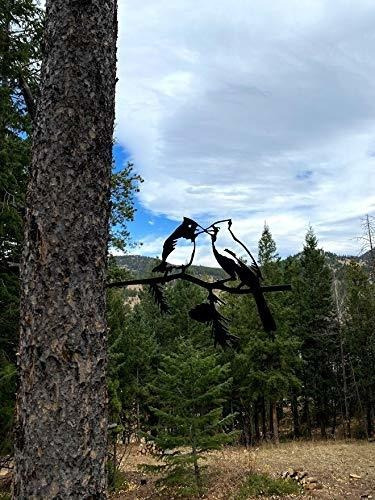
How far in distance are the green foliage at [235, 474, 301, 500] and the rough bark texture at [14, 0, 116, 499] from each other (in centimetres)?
1564

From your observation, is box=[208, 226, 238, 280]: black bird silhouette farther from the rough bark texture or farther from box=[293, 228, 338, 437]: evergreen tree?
box=[293, 228, 338, 437]: evergreen tree

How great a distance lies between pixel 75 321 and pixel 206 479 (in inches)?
708

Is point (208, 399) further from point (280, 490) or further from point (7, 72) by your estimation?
point (7, 72)

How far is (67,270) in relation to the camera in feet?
5.16

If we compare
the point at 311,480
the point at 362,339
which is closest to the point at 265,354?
the point at 362,339

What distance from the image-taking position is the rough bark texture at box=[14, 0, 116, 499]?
149 centimetres

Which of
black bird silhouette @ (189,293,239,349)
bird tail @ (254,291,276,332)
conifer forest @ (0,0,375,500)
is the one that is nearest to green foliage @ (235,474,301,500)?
conifer forest @ (0,0,375,500)

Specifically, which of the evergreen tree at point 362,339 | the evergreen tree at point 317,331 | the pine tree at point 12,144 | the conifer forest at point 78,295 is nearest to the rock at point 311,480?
the conifer forest at point 78,295

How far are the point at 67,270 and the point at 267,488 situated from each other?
16.7 meters

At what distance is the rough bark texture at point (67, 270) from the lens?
1488 mm

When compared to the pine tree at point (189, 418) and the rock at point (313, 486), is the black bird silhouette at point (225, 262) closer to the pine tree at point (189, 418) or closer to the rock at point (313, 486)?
the pine tree at point (189, 418)

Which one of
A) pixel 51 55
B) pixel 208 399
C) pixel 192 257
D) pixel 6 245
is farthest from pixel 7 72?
pixel 208 399

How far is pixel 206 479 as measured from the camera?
17281 mm

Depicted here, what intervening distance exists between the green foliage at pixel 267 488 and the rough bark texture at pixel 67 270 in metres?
15.6
